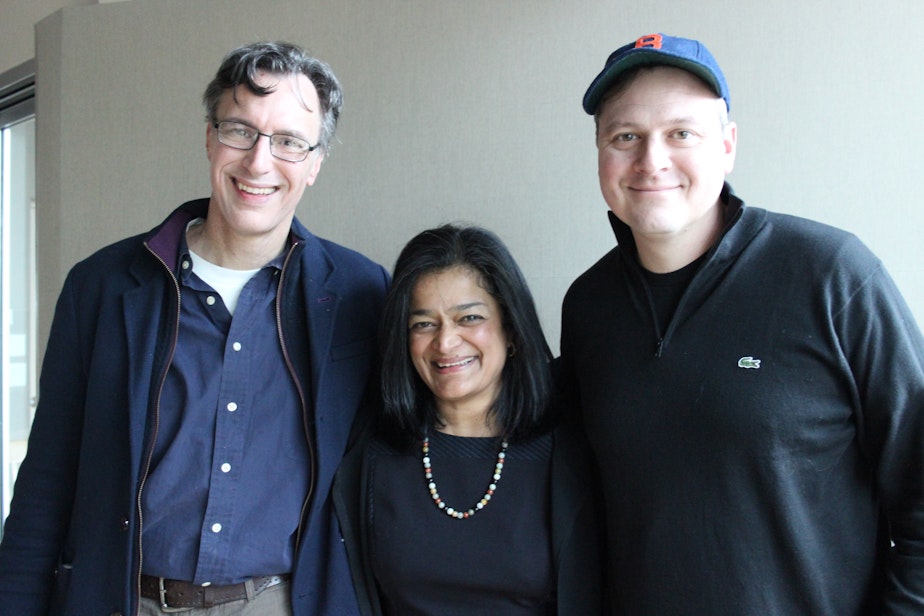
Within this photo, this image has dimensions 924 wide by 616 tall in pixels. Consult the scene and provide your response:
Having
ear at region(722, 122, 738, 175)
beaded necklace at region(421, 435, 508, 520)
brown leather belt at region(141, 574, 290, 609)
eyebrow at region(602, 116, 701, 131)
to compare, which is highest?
eyebrow at region(602, 116, 701, 131)

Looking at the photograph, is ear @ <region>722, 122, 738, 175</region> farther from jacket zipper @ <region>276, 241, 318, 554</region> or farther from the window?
the window

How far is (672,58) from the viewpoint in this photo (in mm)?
1383

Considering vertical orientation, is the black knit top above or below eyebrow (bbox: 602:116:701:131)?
below

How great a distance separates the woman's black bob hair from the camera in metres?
1.79

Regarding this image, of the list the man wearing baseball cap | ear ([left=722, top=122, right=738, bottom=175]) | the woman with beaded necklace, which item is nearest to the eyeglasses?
the woman with beaded necklace

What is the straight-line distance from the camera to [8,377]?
4.16 m

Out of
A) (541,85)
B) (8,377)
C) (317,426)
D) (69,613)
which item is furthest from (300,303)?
(8,377)

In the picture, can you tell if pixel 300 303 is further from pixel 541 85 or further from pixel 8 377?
pixel 8 377

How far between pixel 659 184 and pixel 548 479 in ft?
2.42

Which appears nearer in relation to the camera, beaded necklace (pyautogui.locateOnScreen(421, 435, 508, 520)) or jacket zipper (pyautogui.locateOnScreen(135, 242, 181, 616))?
jacket zipper (pyautogui.locateOnScreen(135, 242, 181, 616))

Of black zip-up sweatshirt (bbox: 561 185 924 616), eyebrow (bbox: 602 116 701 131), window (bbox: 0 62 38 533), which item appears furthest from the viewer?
window (bbox: 0 62 38 533)

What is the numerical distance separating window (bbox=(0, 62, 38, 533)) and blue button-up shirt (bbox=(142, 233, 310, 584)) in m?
2.97

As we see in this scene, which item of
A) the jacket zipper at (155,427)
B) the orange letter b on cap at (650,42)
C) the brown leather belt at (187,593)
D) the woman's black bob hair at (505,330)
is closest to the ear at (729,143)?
the orange letter b on cap at (650,42)

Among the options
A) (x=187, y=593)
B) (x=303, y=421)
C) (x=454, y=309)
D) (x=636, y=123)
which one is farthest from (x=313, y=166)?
(x=187, y=593)
